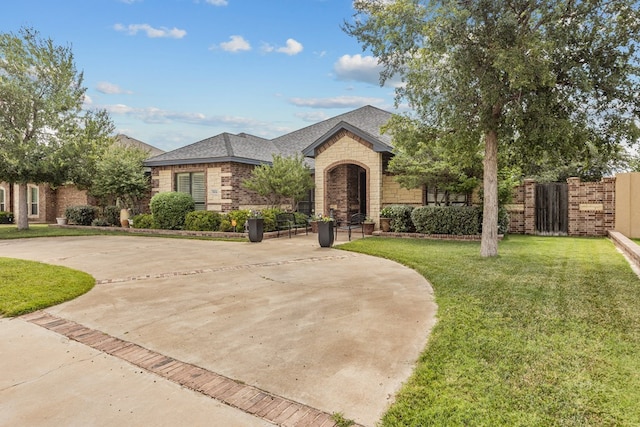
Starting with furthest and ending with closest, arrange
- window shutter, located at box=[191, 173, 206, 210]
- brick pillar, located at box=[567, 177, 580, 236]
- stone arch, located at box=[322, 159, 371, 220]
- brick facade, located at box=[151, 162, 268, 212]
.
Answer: window shutter, located at box=[191, 173, 206, 210]
stone arch, located at box=[322, 159, 371, 220]
brick facade, located at box=[151, 162, 268, 212]
brick pillar, located at box=[567, 177, 580, 236]

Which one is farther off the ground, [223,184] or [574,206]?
[223,184]

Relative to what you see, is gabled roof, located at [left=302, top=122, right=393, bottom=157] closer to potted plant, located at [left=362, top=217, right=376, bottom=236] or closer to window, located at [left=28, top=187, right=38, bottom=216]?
potted plant, located at [left=362, top=217, right=376, bottom=236]

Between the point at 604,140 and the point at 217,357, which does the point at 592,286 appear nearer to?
the point at 604,140

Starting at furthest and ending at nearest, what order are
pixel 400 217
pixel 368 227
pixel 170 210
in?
pixel 170 210 → pixel 368 227 → pixel 400 217

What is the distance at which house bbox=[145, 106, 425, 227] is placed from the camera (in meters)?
14.9

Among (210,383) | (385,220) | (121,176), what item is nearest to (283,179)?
(385,220)

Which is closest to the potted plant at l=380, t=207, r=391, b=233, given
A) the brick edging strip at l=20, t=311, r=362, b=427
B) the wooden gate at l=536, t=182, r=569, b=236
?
the wooden gate at l=536, t=182, r=569, b=236

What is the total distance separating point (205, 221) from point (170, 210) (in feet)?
6.30

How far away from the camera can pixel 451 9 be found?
7285mm

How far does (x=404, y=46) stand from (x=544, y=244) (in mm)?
7291

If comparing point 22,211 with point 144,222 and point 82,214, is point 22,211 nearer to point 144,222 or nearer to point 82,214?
point 82,214

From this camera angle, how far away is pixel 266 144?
21297mm

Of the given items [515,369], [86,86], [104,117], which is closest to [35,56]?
[86,86]

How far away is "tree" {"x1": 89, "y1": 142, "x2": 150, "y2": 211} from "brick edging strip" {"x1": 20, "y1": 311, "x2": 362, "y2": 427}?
14872 millimetres
